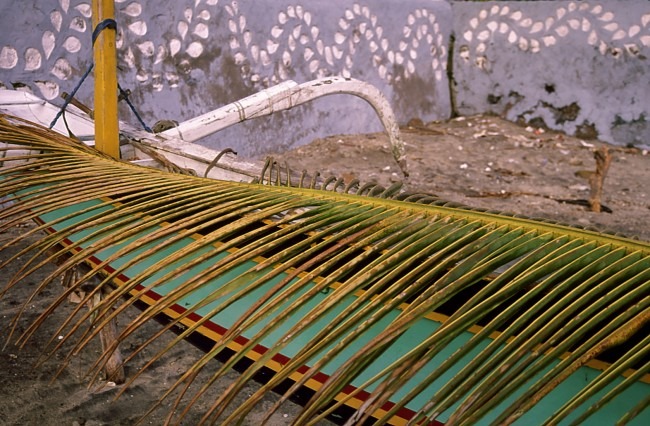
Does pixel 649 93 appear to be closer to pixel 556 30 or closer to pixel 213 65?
pixel 556 30

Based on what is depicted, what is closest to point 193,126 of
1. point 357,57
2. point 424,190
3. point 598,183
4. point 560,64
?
point 424,190

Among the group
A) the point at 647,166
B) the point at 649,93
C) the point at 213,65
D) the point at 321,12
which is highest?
the point at 321,12

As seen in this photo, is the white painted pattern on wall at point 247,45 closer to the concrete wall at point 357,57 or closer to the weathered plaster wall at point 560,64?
the concrete wall at point 357,57

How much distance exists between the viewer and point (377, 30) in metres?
5.93

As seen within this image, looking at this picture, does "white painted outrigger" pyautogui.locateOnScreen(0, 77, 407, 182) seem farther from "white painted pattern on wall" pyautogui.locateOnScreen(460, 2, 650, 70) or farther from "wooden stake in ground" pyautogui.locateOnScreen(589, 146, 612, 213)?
"white painted pattern on wall" pyautogui.locateOnScreen(460, 2, 650, 70)

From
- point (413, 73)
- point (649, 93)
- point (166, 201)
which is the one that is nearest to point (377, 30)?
point (413, 73)

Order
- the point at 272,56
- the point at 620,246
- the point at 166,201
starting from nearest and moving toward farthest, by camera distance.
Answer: the point at 620,246 < the point at 166,201 < the point at 272,56

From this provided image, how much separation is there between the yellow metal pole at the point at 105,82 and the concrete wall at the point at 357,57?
1.92 m

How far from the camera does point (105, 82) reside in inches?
71.7

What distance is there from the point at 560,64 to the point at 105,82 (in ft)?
18.0

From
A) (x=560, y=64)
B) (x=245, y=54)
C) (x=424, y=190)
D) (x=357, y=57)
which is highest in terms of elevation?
(x=245, y=54)

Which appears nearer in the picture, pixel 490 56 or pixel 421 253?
pixel 421 253

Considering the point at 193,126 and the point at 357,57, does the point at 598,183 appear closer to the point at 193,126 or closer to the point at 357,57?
the point at 357,57

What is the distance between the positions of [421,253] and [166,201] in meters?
0.51
